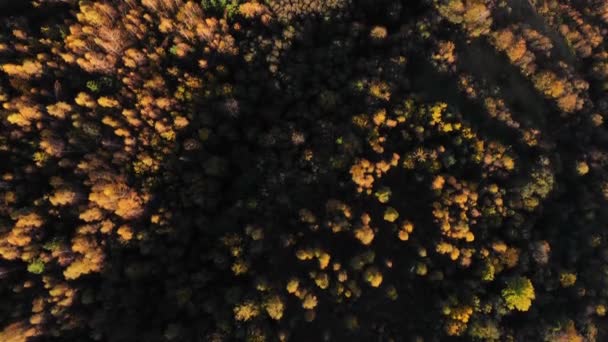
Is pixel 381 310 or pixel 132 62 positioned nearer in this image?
pixel 381 310

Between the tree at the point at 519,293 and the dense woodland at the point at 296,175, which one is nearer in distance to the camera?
the dense woodland at the point at 296,175

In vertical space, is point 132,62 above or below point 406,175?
below

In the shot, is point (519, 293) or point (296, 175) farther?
point (296, 175)

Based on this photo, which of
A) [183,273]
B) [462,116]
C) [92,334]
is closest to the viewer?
[92,334]

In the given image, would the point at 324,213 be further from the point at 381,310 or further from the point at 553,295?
the point at 553,295

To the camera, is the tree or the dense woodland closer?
the dense woodland

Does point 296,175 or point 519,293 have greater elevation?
point 519,293

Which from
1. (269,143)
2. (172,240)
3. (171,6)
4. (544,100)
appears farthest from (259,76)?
(544,100)

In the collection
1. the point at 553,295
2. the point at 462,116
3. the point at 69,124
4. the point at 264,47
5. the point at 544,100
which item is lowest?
the point at 69,124
